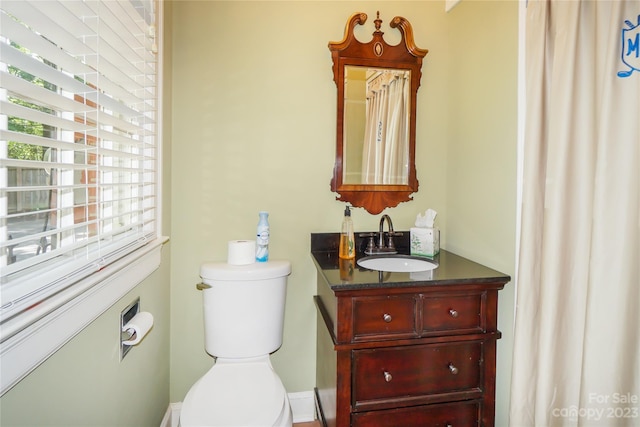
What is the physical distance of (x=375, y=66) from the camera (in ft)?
6.23

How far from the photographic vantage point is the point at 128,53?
1.23m

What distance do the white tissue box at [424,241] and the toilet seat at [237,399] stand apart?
3.06 ft

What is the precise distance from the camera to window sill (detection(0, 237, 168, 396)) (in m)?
0.66

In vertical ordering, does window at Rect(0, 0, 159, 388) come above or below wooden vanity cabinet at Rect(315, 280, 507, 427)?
above

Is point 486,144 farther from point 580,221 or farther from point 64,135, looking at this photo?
point 64,135

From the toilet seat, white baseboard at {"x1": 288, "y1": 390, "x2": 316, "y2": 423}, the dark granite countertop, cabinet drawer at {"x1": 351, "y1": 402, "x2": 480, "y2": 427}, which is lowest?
white baseboard at {"x1": 288, "y1": 390, "x2": 316, "y2": 423}

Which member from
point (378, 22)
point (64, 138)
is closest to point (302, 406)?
point (64, 138)

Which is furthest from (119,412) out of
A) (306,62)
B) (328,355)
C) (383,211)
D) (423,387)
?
(306,62)

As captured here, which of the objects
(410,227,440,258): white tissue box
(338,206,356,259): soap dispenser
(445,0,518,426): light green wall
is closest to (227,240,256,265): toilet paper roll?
(338,206,356,259): soap dispenser

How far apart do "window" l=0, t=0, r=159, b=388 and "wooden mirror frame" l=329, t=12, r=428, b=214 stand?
3.00 feet

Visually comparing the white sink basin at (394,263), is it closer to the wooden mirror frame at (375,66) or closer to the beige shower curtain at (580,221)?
the wooden mirror frame at (375,66)

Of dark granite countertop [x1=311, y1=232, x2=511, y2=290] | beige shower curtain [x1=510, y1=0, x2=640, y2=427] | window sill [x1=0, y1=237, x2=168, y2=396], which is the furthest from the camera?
dark granite countertop [x1=311, y1=232, x2=511, y2=290]

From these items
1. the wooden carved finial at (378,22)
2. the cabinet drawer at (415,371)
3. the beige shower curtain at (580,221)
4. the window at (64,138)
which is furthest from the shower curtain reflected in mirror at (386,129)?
the window at (64,138)

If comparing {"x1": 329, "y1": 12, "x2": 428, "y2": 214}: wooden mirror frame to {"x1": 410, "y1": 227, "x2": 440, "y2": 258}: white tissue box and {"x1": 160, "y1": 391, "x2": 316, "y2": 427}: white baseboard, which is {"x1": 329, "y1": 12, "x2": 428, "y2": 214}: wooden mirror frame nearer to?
A: {"x1": 410, "y1": 227, "x2": 440, "y2": 258}: white tissue box
